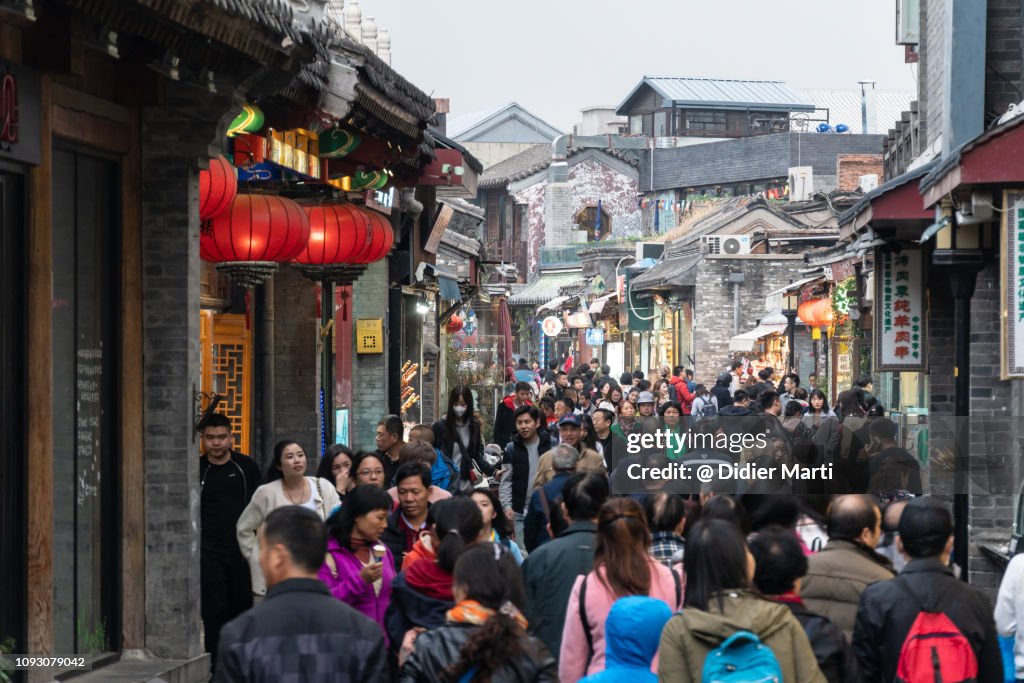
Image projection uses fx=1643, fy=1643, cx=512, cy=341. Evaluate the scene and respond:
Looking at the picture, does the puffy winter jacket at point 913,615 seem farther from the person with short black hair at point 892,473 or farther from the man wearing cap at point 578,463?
the person with short black hair at point 892,473

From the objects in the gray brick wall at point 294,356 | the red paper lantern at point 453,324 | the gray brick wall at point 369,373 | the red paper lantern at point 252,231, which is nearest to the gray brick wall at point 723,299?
the red paper lantern at point 453,324

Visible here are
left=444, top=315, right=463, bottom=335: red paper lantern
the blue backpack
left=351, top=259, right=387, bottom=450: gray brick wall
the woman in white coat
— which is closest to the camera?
the blue backpack

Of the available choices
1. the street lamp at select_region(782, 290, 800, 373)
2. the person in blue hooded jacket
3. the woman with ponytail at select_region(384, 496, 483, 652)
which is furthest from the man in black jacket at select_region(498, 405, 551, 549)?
the street lamp at select_region(782, 290, 800, 373)

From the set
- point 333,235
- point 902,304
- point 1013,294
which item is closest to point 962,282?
point 1013,294

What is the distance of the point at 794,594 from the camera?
19.1ft

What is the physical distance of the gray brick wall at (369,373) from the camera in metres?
20.4

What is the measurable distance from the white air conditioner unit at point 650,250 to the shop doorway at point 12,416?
49.9 m

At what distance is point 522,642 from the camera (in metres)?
5.34

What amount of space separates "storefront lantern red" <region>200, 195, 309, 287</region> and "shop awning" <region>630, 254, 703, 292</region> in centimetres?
3390

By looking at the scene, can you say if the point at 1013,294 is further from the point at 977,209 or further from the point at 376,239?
the point at 376,239

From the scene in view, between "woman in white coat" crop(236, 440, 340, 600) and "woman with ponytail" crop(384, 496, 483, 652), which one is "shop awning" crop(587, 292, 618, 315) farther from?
"woman with ponytail" crop(384, 496, 483, 652)

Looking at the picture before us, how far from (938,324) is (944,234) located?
14.7 ft

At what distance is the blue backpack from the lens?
17.3 ft

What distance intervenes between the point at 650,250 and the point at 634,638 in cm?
5256
